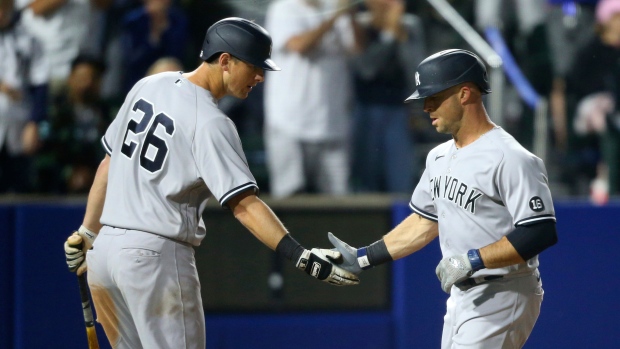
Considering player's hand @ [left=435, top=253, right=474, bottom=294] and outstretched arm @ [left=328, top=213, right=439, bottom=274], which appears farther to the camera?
outstretched arm @ [left=328, top=213, right=439, bottom=274]

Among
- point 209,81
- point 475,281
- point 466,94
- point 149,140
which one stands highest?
point 209,81

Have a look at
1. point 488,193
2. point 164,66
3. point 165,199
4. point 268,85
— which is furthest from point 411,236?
point 164,66

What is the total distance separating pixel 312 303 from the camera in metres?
5.88

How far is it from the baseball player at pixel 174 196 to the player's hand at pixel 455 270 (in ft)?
1.68

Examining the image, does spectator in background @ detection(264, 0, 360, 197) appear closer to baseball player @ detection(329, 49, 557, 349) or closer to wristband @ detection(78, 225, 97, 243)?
wristband @ detection(78, 225, 97, 243)

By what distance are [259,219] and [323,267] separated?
0.36m

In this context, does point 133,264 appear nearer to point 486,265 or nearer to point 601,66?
point 486,265

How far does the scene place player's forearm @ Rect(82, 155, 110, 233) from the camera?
4062 mm

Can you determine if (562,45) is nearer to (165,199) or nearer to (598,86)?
(598,86)

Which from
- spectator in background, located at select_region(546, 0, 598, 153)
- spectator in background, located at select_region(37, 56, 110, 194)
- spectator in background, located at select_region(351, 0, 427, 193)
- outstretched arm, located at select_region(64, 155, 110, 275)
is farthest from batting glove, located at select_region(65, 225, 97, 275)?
spectator in background, located at select_region(546, 0, 598, 153)

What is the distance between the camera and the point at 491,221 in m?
3.62

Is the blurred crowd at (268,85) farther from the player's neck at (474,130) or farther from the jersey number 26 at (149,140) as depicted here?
the player's neck at (474,130)

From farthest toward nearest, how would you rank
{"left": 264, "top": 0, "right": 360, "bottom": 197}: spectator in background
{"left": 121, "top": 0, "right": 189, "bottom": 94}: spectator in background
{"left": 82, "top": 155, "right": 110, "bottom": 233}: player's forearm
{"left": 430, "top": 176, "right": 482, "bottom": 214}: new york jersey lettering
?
{"left": 121, "top": 0, "right": 189, "bottom": 94}: spectator in background
{"left": 264, "top": 0, "right": 360, "bottom": 197}: spectator in background
{"left": 82, "top": 155, "right": 110, "bottom": 233}: player's forearm
{"left": 430, "top": 176, "right": 482, "bottom": 214}: new york jersey lettering

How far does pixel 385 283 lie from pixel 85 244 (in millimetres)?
2379
